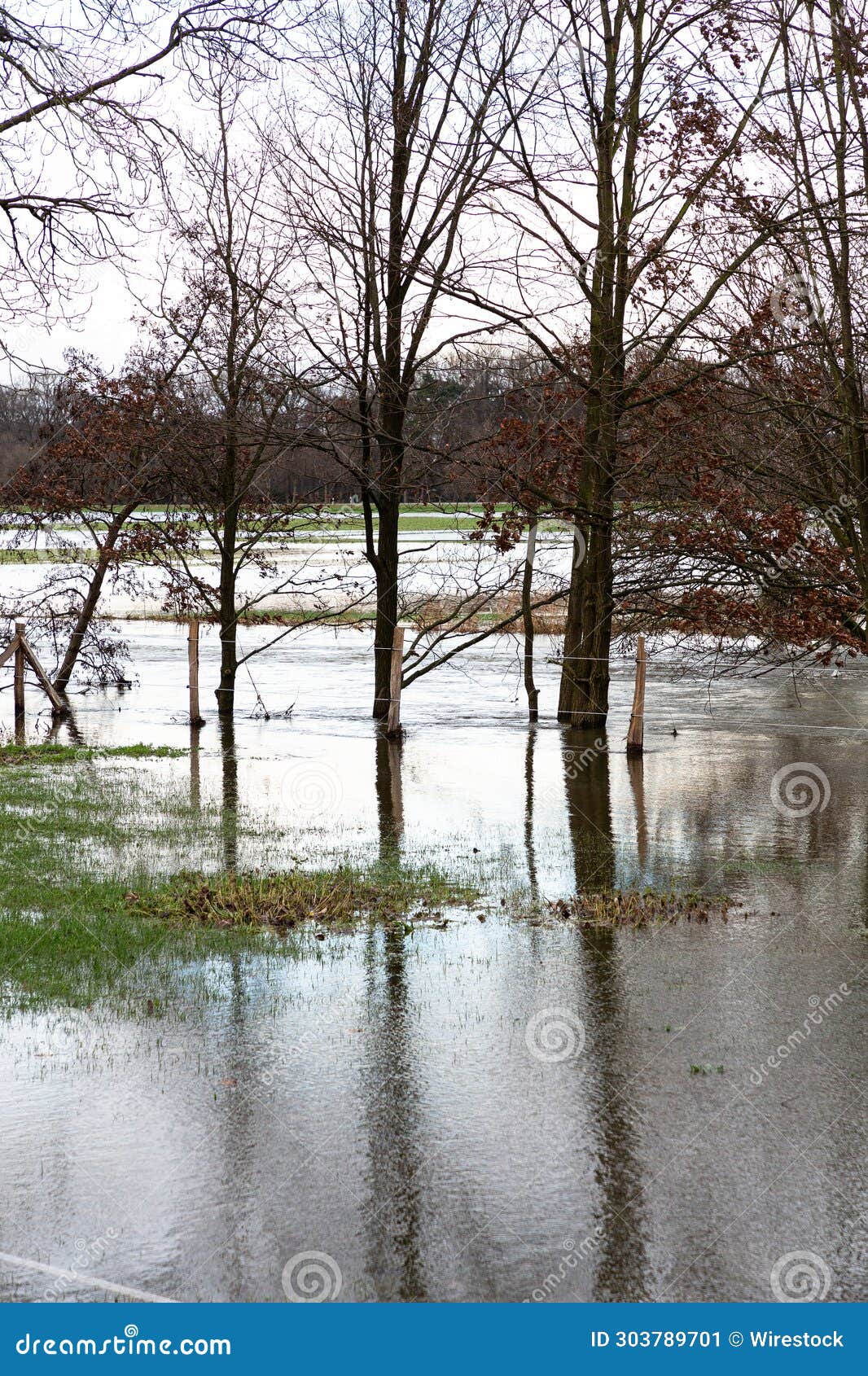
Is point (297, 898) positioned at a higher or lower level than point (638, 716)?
lower

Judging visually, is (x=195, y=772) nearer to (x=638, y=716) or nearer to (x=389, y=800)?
(x=389, y=800)

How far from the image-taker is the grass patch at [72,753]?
1625 centimetres

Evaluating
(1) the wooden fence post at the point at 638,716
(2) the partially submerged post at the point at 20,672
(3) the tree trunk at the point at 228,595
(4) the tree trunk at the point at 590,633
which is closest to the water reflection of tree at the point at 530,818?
(4) the tree trunk at the point at 590,633

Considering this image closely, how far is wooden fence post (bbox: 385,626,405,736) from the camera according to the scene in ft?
60.4

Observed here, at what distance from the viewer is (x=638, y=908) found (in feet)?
30.6

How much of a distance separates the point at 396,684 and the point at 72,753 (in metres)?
4.36

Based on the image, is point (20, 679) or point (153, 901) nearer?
point (153, 901)

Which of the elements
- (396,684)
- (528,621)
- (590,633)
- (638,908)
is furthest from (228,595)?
(638,908)

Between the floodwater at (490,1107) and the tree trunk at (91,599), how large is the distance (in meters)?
12.8

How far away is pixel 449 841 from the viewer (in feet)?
38.4

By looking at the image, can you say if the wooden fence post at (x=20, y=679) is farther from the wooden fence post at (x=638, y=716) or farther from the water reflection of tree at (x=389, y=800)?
the wooden fence post at (x=638, y=716)

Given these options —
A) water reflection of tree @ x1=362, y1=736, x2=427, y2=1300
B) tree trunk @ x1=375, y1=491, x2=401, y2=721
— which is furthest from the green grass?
tree trunk @ x1=375, y1=491, x2=401, y2=721

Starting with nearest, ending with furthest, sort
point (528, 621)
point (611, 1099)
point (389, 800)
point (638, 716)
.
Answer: point (611, 1099) → point (389, 800) → point (638, 716) → point (528, 621)

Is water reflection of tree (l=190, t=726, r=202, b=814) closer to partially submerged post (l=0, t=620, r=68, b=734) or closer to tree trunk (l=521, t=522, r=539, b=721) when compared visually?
partially submerged post (l=0, t=620, r=68, b=734)
